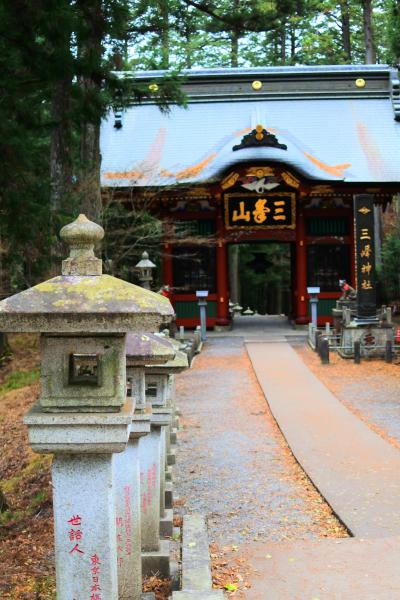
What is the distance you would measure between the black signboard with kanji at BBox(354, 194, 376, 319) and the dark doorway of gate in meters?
13.6

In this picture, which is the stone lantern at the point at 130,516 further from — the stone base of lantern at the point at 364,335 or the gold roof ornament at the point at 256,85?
the gold roof ornament at the point at 256,85

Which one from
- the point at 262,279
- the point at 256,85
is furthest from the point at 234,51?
the point at 262,279

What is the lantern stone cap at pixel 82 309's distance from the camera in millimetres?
2777

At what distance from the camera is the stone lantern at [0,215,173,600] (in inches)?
110

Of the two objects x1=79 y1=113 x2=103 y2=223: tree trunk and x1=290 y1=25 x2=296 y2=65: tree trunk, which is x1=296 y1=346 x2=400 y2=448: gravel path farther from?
x1=290 y1=25 x2=296 y2=65: tree trunk

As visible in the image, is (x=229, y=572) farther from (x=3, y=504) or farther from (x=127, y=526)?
(x=3, y=504)

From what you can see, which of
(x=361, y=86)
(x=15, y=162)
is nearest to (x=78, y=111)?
(x=15, y=162)

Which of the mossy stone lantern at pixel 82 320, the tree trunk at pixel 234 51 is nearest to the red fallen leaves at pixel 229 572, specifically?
the mossy stone lantern at pixel 82 320

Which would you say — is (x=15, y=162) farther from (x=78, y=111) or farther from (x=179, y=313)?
(x=179, y=313)

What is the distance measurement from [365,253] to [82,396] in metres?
13.7

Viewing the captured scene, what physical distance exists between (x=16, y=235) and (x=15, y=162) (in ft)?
3.34

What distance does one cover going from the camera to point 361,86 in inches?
886

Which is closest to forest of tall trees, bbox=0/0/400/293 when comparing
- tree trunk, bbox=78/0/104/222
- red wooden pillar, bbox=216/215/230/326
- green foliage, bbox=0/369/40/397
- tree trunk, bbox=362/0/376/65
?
tree trunk, bbox=78/0/104/222

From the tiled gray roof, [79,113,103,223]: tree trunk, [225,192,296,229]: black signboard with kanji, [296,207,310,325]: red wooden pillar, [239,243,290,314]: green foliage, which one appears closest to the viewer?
[79,113,103,223]: tree trunk
